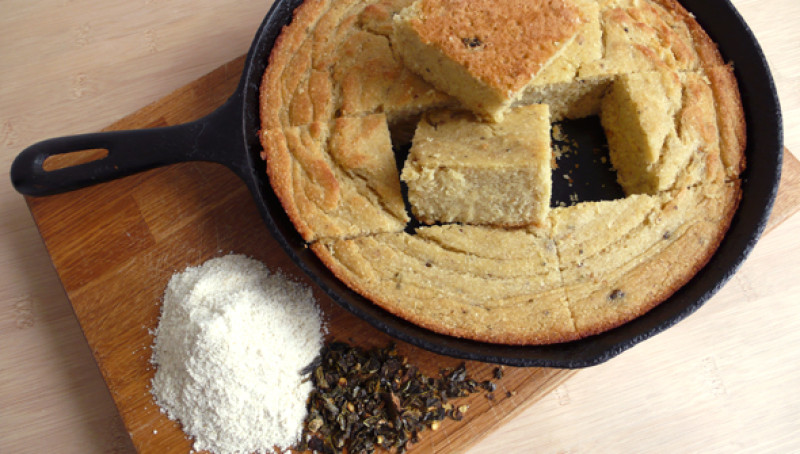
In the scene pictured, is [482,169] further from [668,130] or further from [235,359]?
[235,359]

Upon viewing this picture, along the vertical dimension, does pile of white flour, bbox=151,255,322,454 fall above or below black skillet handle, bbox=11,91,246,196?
below

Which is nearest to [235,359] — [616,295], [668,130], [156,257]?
[156,257]

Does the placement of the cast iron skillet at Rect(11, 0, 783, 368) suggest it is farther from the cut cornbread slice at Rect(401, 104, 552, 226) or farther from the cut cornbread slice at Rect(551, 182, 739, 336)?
the cut cornbread slice at Rect(401, 104, 552, 226)

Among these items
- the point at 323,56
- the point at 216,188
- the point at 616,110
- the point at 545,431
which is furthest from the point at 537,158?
the point at 216,188

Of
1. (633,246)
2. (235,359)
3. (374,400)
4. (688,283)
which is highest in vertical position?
(633,246)

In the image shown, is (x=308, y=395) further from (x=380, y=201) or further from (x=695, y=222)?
(x=695, y=222)

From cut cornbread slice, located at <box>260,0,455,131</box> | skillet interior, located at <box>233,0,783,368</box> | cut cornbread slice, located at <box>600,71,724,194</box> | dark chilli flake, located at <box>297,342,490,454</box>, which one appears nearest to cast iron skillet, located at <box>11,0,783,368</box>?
skillet interior, located at <box>233,0,783,368</box>
